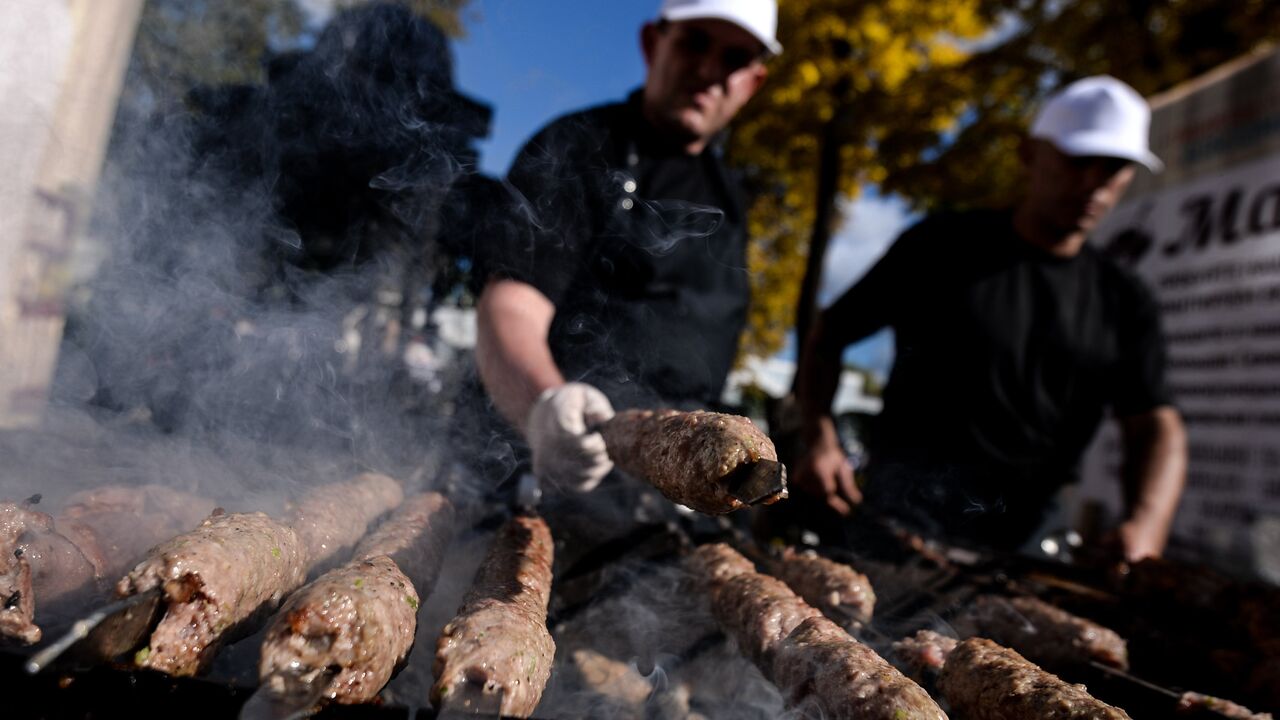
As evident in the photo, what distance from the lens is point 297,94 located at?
559 centimetres

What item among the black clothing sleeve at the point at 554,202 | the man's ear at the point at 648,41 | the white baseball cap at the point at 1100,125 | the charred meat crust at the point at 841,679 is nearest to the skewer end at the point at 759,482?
the charred meat crust at the point at 841,679

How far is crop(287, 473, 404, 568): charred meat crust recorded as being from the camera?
2.30m

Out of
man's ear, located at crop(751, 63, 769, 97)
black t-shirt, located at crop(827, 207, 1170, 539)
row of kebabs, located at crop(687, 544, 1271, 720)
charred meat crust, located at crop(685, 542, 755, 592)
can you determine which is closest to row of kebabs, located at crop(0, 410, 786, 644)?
row of kebabs, located at crop(687, 544, 1271, 720)

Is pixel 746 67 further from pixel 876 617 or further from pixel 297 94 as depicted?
pixel 297 94

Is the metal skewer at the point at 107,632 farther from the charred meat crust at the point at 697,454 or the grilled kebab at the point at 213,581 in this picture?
the charred meat crust at the point at 697,454

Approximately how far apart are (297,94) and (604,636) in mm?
5021

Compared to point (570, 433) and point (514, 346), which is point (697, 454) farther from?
point (514, 346)

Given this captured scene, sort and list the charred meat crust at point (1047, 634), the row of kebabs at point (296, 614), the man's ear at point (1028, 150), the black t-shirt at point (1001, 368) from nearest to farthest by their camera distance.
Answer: the row of kebabs at point (296, 614) < the charred meat crust at point (1047, 634) < the black t-shirt at point (1001, 368) < the man's ear at point (1028, 150)

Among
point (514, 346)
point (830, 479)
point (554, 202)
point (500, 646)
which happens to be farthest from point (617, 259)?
point (500, 646)

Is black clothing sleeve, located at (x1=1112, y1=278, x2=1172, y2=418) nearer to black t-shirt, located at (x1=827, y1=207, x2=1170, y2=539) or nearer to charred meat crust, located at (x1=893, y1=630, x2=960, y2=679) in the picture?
black t-shirt, located at (x1=827, y1=207, x2=1170, y2=539)

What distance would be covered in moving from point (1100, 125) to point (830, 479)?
2.93 metres

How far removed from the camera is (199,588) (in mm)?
1619

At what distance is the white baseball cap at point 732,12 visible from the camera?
3752mm

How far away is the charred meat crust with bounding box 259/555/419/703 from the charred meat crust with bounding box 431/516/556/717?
0.44 feet
